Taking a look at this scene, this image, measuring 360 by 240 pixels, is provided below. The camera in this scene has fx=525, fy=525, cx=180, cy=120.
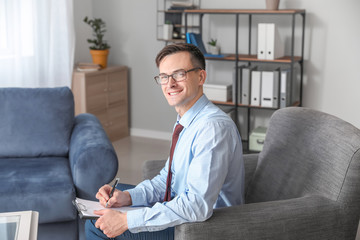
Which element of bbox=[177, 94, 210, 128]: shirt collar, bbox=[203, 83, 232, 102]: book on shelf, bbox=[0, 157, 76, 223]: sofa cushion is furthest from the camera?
bbox=[203, 83, 232, 102]: book on shelf

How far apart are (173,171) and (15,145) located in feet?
4.62

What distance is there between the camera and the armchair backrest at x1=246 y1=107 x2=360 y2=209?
1.90 metres

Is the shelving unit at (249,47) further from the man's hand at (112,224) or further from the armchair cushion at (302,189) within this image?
the man's hand at (112,224)

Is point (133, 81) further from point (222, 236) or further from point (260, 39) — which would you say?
point (222, 236)

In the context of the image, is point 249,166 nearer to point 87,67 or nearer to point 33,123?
point 33,123

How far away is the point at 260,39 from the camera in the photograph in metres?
4.18

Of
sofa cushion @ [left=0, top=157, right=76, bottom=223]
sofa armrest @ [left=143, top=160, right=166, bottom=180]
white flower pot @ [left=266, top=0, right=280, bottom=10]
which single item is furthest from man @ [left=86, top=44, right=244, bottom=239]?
white flower pot @ [left=266, top=0, right=280, bottom=10]

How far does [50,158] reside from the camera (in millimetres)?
3131

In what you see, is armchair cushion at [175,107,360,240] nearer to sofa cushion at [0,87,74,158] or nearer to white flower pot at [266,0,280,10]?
sofa cushion at [0,87,74,158]

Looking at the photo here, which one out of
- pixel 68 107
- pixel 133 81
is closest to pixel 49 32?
pixel 133 81

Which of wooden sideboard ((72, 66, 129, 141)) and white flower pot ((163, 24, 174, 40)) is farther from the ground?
white flower pot ((163, 24, 174, 40))

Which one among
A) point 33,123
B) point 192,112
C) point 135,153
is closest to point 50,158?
point 33,123

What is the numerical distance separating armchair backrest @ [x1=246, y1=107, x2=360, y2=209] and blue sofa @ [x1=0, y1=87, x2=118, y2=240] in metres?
0.88

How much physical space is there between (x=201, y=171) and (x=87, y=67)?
3236 mm
